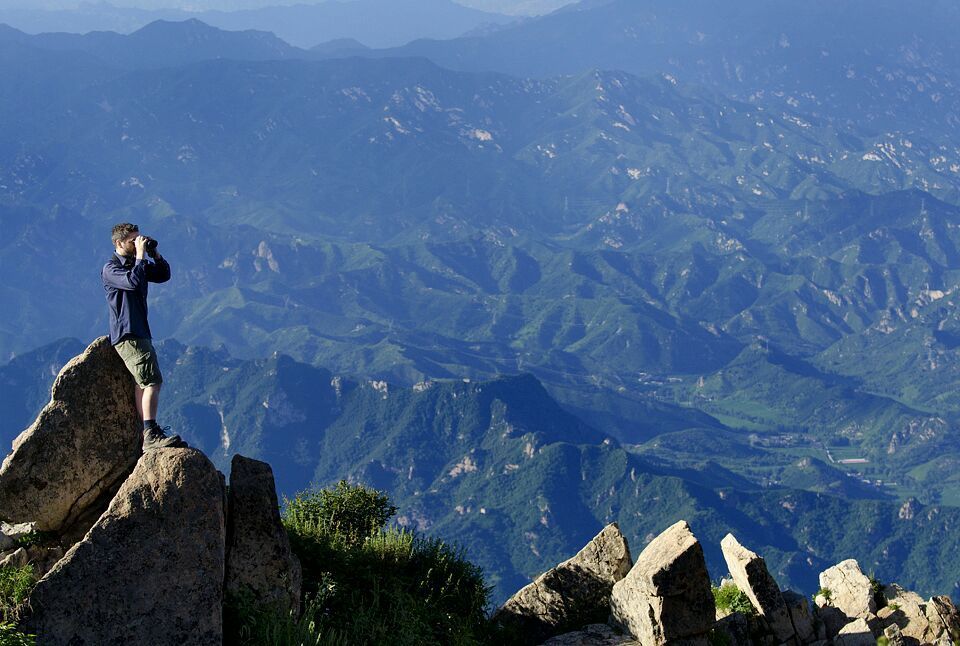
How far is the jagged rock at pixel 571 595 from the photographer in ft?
96.8

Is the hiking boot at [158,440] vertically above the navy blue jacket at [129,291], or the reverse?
the navy blue jacket at [129,291]

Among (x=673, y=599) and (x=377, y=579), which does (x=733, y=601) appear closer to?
(x=673, y=599)

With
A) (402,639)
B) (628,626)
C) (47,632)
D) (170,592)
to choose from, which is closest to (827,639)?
(628,626)

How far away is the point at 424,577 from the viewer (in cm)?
2991

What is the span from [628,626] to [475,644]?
4.27 metres

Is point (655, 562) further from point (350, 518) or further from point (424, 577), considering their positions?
point (350, 518)

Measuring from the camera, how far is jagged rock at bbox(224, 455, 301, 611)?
24.2 m

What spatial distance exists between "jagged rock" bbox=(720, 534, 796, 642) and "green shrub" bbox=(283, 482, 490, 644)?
7.35m

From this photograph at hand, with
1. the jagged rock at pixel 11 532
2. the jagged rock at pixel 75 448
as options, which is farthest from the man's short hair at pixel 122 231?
the jagged rock at pixel 11 532

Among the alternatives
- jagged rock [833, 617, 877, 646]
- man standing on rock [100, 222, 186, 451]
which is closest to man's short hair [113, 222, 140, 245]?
man standing on rock [100, 222, 186, 451]

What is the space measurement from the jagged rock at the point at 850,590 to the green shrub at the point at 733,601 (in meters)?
4.34

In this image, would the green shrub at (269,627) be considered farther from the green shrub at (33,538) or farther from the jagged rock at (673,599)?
the jagged rock at (673,599)

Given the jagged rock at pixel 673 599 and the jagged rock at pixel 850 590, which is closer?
the jagged rock at pixel 673 599

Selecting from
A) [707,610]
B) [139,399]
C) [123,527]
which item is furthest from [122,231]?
[707,610]
